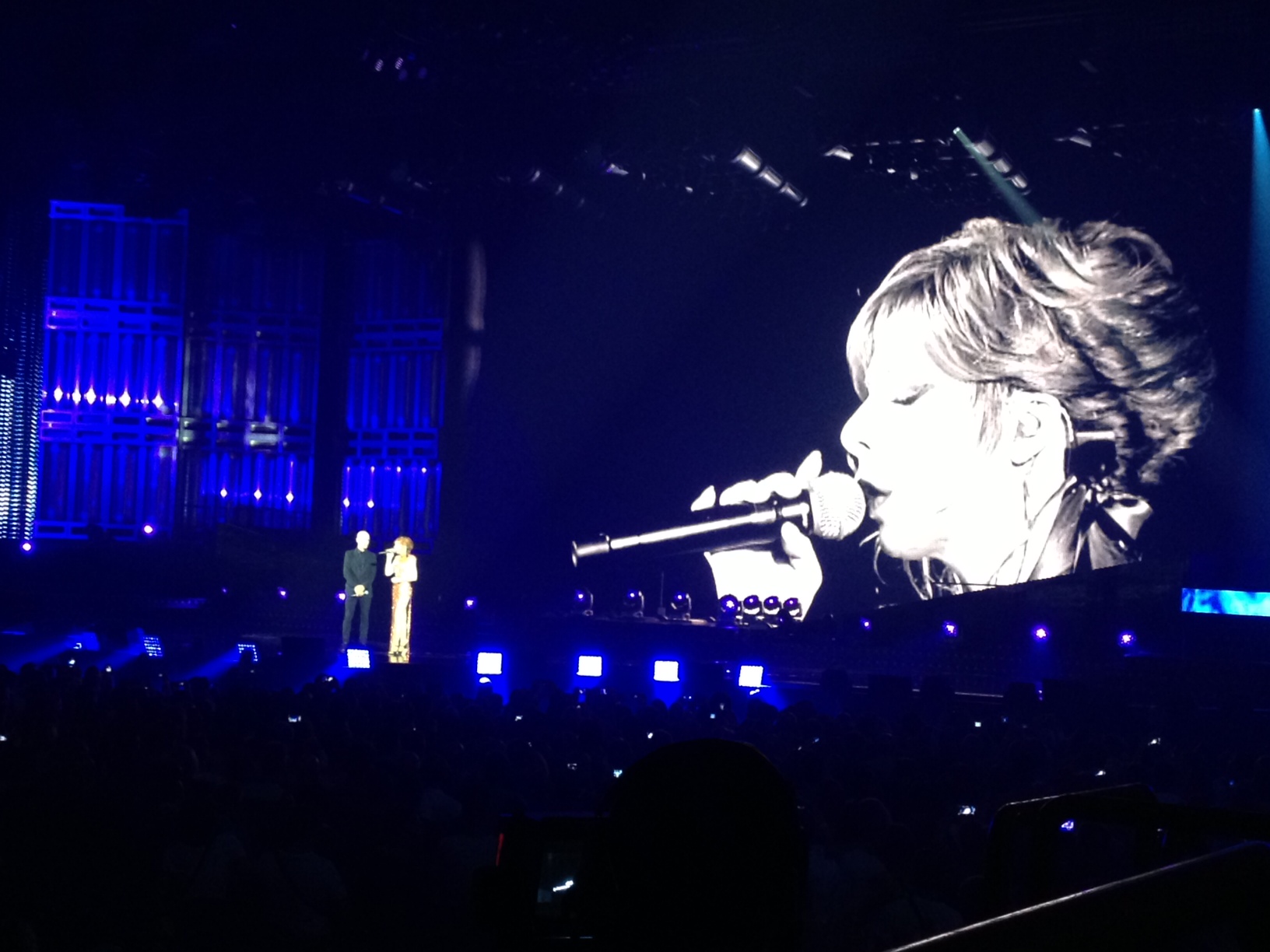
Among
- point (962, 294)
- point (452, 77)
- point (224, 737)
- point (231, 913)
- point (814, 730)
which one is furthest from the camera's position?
point (962, 294)

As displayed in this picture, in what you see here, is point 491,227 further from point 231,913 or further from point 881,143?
point 231,913

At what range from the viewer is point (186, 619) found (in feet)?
53.5

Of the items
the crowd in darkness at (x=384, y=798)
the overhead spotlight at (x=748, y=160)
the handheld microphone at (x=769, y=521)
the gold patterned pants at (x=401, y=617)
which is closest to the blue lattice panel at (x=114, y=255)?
the gold patterned pants at (x=401, y=617)

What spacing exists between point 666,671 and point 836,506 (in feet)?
12.6

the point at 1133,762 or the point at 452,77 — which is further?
the point at 452,77

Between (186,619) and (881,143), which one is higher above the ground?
(881,143)

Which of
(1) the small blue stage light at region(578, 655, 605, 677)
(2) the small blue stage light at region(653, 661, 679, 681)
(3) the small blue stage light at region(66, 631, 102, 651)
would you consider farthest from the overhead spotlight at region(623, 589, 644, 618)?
(3) the small blue stage light at region(66, 631, 102, 651)

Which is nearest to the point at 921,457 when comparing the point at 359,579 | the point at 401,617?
the point at 401,617

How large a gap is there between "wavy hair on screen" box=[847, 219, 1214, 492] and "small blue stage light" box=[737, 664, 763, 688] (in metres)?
4.36

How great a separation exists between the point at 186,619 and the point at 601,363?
6.82 m

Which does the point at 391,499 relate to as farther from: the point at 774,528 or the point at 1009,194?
the point at 1009,194

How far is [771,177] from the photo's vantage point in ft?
53.0

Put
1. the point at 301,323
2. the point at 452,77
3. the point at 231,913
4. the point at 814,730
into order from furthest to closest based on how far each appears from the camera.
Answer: the point at 301,323 < the point at 452,77 < the point at 814,730 < the point at 231,913

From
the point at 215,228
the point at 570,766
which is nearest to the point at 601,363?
the point at 215,228
